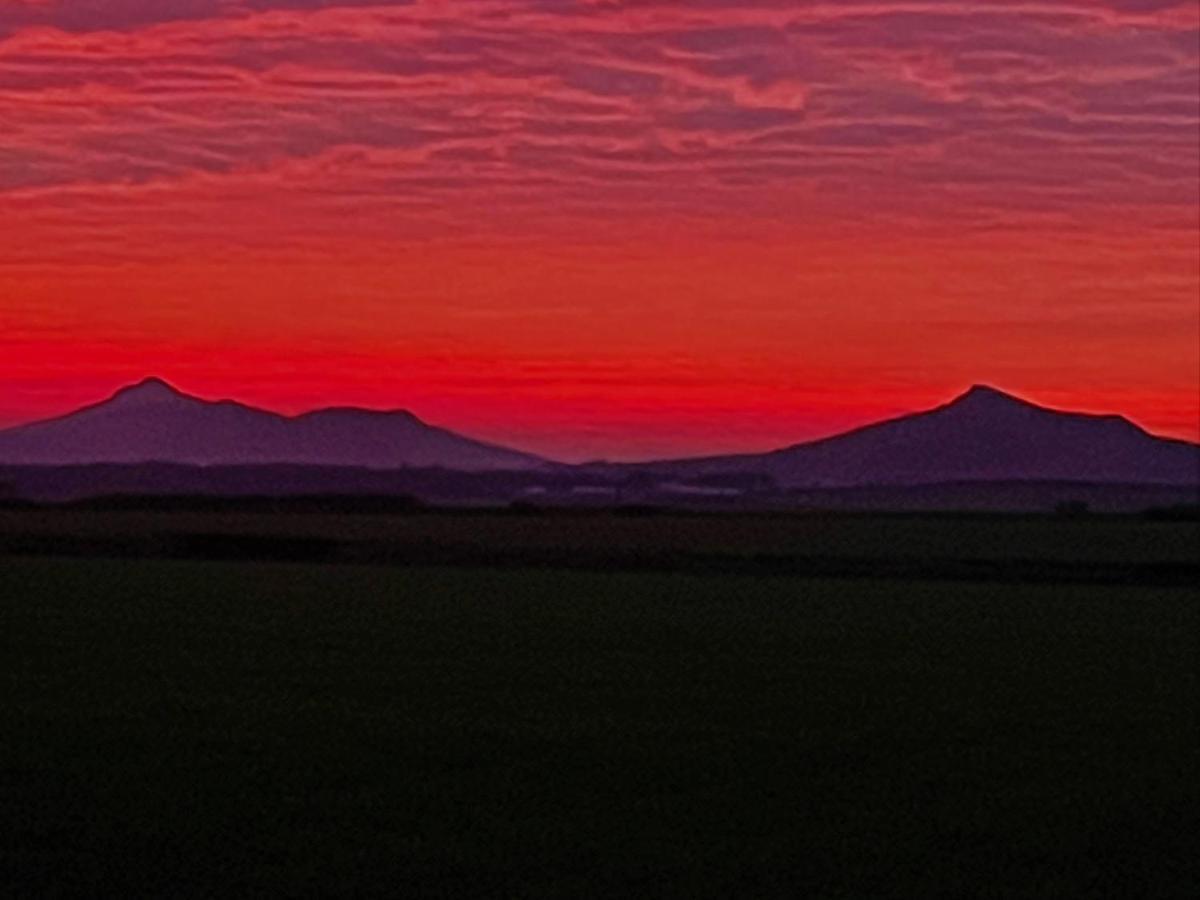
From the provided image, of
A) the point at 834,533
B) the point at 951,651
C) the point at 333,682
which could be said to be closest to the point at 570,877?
the point at 333,682

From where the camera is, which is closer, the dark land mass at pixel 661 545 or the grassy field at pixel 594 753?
the grassy field at pixel 594 753

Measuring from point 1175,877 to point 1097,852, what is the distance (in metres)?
0.95

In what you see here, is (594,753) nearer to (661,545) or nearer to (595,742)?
(595,742)

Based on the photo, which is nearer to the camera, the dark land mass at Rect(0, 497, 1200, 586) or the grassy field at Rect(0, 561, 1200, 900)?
the grassy field at Rect(0, 561, 1200, 900)

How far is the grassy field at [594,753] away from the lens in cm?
1381

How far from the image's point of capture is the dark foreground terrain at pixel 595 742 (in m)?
13.9

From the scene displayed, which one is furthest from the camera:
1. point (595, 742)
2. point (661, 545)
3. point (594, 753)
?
point (661, 545)

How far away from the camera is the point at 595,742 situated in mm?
19578

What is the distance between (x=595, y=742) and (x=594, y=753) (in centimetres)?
72

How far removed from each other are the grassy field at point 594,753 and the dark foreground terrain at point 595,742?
50mm

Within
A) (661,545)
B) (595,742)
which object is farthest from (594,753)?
(661,545)

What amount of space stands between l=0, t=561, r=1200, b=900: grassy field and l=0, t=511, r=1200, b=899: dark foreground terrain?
0.05m

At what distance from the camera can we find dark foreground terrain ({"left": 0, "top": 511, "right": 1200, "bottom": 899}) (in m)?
13.9

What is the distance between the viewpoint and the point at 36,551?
57.5 meters
